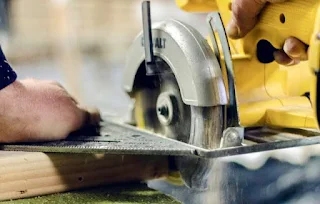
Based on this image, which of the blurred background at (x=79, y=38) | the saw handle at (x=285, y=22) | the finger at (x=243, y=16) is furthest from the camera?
the blurred background at (x=79, y=38)

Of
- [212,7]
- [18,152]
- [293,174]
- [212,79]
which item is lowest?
[293,174]

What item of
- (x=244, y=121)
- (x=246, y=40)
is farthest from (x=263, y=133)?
(x=246, y=40)

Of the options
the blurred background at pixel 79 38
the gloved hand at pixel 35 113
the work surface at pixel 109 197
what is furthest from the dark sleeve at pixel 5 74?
the blurred background at pixel 79 38

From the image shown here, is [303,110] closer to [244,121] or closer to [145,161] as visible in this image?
[244,121]

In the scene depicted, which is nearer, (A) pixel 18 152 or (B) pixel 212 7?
(A) pixel 18 152

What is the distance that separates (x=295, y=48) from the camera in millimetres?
859

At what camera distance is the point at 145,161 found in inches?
40.3

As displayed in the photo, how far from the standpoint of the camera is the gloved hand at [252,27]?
0.86 m

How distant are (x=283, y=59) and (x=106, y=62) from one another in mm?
1991

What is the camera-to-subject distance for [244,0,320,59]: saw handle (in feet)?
2.65

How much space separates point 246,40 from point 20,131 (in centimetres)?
47

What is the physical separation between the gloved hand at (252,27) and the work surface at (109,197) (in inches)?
13.3

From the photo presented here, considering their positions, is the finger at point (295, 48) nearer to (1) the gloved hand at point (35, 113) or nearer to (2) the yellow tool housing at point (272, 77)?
(2) the yellow tool housing at point (272, 77)

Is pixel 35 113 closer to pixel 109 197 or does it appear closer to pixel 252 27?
pixel 109 197
